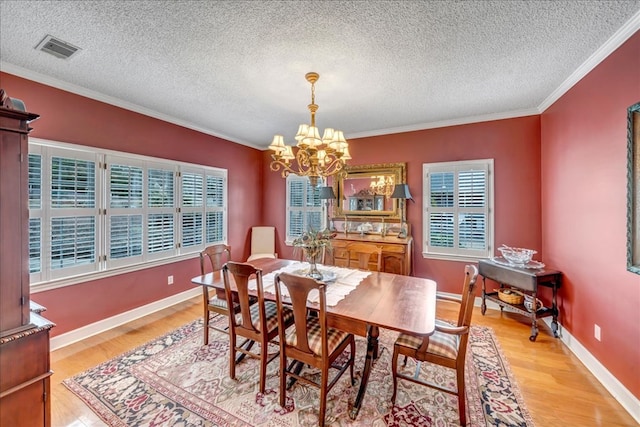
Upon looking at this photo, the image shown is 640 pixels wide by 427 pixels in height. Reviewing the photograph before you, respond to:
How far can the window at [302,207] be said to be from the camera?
4.93 m

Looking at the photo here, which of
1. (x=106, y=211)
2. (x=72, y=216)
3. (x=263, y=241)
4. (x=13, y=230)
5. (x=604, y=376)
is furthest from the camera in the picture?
(x=263, y=241)

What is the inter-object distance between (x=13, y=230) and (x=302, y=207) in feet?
13.2

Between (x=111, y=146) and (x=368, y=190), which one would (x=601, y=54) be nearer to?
(x=368, y=190)

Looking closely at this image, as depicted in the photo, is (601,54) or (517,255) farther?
(517,255)

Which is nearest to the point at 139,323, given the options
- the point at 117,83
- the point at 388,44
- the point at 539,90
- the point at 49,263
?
the point at 49,263

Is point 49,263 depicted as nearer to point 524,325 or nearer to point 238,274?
point 238,274

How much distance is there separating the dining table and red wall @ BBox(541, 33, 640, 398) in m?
1.38

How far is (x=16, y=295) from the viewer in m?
1.19

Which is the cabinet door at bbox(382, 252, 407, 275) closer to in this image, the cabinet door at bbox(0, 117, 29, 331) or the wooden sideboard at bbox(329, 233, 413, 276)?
the wooden sideboard at bbox(329, 233, 413, 276)

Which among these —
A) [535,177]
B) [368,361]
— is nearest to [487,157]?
[535,177]

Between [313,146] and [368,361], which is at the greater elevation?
[313,146]

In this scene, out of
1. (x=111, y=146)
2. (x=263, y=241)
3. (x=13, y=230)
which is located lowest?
(x=263, y=241)

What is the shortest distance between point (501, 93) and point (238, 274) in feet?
11.3

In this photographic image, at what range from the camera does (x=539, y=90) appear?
9.45ft
